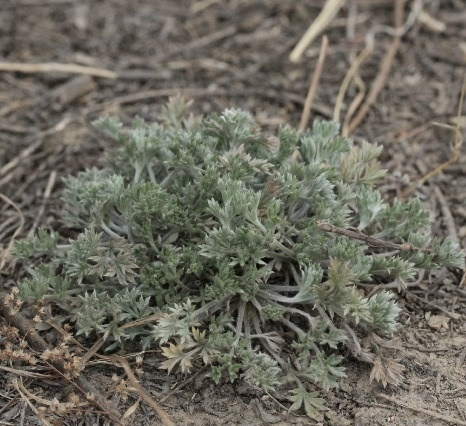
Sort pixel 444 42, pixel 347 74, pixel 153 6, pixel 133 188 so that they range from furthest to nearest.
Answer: pixel 153 6 < pixel 444 42 < pixel 347 74 < pixel 133 188

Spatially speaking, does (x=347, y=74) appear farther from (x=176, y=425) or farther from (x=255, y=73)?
(x=176, y=425)

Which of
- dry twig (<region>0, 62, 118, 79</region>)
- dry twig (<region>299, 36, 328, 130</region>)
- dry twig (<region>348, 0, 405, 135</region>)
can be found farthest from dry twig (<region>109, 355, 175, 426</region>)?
dry twig (<region>0, 62, 118, 79</region>)

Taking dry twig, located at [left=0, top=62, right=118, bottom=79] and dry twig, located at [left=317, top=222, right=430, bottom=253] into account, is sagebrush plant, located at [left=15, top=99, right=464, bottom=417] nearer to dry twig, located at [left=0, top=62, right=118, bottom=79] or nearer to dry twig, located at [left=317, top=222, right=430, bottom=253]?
dry twig, located at [left=317, top=222, right=430, bottom=253]

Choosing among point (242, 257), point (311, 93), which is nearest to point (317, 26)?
point (311, 93)

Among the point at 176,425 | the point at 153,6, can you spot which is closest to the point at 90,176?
the point at 176,425

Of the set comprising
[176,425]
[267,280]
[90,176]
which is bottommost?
[176,425]

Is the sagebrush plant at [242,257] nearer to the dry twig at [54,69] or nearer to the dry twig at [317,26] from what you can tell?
the dry twig at [54,69]

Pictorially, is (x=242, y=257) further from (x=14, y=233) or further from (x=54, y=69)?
(x=54, y=69)

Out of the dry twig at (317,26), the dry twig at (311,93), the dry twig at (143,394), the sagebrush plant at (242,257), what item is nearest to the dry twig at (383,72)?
the dry twig at (311,93)
